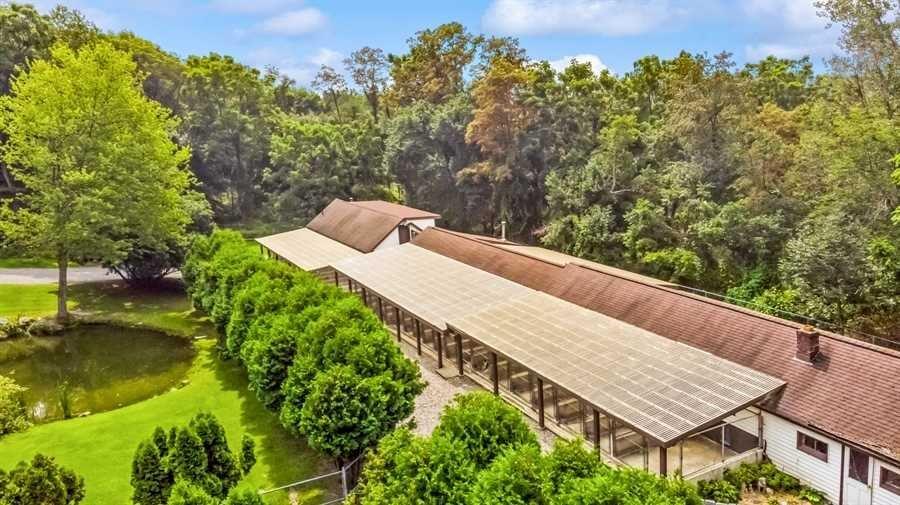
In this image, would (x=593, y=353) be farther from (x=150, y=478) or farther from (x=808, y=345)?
(x=150, y=478)

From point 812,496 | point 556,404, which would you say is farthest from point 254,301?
point 812,496

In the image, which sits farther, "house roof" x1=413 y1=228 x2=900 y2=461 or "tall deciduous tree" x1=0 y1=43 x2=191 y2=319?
"tall deciduous tree" x1=0 y1=43 x2=191 y2=319

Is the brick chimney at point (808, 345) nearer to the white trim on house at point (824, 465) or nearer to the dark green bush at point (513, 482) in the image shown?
the white trim on house at point (824, 465)

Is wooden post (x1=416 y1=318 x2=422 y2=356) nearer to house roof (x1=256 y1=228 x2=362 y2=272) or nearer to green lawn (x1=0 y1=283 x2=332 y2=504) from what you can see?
green lawn (x1=0 y1=283 x2=332 y2=504)

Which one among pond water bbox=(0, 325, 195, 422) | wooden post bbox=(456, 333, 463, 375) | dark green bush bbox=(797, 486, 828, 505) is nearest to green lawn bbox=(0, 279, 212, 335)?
pond water bbox=(0, 325, 195, 422)

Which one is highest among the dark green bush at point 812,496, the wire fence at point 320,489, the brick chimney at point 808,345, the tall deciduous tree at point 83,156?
the tall deciduous tree at point 83,156

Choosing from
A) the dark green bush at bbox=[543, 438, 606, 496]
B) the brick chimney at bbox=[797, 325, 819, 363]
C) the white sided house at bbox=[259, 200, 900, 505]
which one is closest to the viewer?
the dark green bush at bbox=[543, 438, 606, 496]

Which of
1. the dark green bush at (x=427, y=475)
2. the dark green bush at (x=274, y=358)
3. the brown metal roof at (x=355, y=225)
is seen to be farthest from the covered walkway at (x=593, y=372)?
the brown metal roof at (x=355, y=225)
